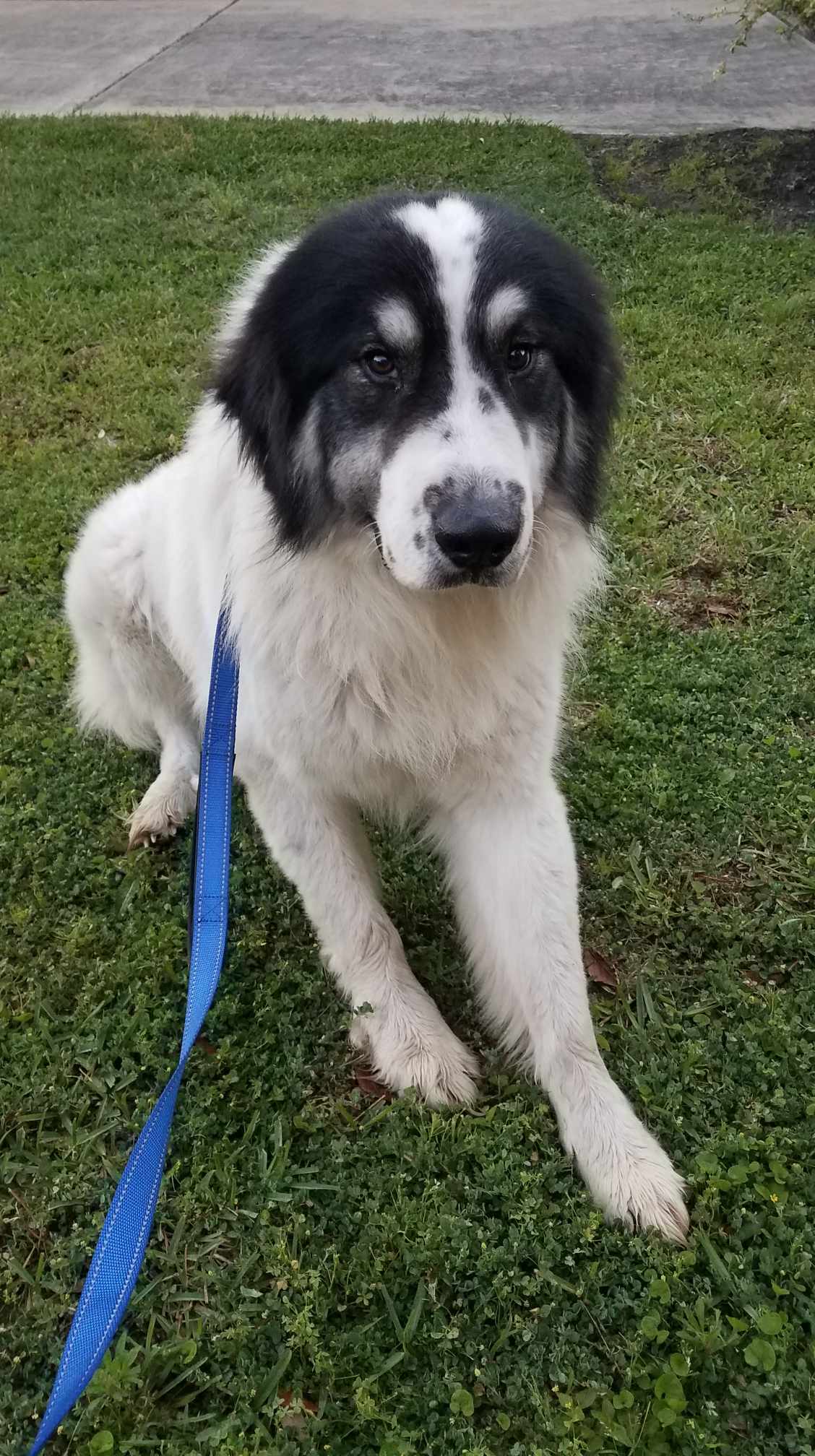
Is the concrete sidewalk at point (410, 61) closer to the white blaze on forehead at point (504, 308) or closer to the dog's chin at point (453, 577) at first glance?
the white blaze on forehead at point (504, 308)

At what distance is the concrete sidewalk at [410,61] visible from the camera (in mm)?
10078

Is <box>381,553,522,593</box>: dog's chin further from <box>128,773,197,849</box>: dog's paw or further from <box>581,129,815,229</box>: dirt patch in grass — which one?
<box>581,129,815,229</box>: dirt patch in grass

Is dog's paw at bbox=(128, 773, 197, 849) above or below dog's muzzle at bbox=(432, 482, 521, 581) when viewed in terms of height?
below

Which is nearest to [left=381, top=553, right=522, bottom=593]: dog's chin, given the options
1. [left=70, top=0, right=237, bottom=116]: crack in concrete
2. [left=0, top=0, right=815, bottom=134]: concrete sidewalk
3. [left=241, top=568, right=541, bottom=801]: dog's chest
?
[left=241, top=568, right=541, bottom=801]: dog's chest

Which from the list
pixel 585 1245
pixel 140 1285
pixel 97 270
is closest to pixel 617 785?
pixel 585 1245

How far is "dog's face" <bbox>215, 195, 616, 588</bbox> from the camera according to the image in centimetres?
197

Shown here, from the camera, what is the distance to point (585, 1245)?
2215 millimetres

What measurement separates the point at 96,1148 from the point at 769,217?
25.5ft

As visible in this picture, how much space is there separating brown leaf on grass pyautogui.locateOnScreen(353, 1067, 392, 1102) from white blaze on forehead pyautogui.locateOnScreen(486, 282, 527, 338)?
6.01 feet

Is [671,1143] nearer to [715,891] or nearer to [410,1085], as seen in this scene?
[410,1085]

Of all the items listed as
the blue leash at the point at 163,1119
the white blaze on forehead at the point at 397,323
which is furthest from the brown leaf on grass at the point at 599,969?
the white blaze on forehead at the point at 397,323

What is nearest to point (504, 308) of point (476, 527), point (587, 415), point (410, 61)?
point (587, 415)

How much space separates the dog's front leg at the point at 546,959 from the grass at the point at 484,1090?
0.10 m

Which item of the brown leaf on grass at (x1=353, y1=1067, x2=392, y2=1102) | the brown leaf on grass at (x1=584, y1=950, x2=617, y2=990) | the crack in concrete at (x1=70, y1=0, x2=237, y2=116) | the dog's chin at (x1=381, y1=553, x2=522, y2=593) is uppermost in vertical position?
the crack in concrete at (x1=70, y1=0, x2=237, y2=116)
